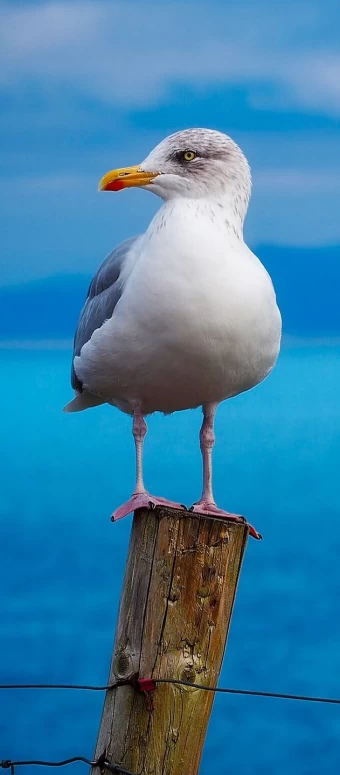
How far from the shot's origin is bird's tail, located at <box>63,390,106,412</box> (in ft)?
9.51

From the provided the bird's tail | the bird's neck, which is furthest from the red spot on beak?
the bird's tail

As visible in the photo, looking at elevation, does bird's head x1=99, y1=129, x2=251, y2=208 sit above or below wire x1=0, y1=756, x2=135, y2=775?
above

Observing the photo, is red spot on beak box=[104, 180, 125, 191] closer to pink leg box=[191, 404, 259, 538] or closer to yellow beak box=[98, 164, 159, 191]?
yellow beak box=[98, 164, 159, 191]

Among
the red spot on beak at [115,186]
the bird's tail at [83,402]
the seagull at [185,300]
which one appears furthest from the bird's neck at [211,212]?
the bird's tail at [83,402]

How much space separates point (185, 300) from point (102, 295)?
0.40 metres

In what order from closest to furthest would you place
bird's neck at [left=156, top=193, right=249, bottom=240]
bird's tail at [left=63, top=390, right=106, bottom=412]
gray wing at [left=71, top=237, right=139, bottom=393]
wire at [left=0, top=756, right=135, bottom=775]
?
wire at [left=0, top=756, right=135, bottom=775]
bird's neck at [left=156, top=193, right=249, bottom=240]
gray wing at [left=71, top=237, right=139, bottom=393]
bird's tail at [left=63, top=390, right=106, bottom=412]

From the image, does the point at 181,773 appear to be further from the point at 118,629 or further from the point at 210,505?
the point at 210,505

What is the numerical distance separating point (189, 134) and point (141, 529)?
0.95 meters

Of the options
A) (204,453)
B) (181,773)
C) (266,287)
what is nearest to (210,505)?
(204,453)

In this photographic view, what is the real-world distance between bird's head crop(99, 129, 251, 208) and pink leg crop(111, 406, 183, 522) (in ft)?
1.78

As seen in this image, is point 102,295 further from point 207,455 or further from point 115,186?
point 207,455

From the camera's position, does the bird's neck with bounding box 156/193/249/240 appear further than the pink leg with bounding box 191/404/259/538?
No

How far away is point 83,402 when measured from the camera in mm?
2975

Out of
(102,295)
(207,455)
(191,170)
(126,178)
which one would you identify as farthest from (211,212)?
(207,455)
